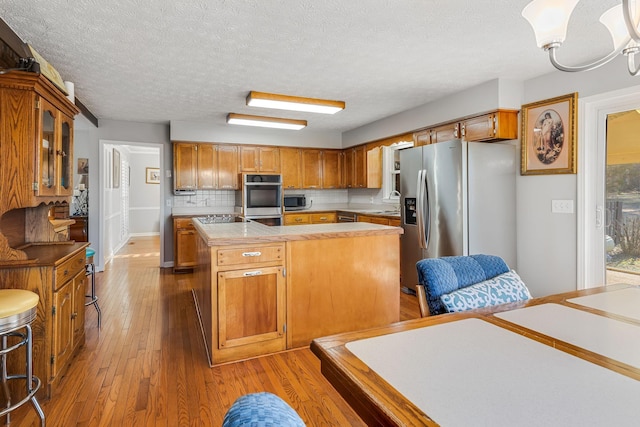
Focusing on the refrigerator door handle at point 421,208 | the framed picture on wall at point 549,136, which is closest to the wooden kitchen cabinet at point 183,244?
the refrigerator door handle at point 421,208

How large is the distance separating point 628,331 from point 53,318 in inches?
104

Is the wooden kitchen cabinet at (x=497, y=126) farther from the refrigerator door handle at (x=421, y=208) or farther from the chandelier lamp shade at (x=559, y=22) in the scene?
Answer: the chandelier lamp shade at (x=559, y=22)

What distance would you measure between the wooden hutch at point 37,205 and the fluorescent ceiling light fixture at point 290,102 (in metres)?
1.77

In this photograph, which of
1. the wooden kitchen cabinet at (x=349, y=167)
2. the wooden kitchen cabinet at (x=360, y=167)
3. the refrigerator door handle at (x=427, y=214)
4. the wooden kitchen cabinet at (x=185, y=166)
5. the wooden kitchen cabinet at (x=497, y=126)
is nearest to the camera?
the wooden kitchen cabinet at (x=497, y=126)

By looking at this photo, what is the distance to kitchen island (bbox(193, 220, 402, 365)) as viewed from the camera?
2.43 metres

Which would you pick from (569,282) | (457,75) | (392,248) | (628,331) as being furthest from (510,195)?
(628,331)

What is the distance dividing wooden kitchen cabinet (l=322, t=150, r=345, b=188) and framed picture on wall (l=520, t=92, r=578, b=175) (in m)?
3.40

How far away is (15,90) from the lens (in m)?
2.06

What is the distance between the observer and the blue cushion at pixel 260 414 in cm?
48

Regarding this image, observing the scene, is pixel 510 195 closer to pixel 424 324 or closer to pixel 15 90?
pixel 424 324

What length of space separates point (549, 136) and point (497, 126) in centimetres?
46

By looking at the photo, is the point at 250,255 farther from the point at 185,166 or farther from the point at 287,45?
the point at 185,166

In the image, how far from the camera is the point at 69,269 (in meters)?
2.28

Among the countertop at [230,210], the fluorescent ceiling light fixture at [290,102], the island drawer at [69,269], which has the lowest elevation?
the island drawer at [69,269]
